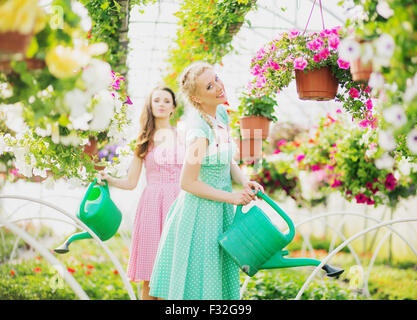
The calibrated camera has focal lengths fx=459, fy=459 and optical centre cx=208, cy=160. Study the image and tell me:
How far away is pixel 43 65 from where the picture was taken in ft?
3.27

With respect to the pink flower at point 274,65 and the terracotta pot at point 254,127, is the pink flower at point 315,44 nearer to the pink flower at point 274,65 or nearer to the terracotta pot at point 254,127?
the pink flower at point 274,65

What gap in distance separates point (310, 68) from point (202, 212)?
0.78 metres

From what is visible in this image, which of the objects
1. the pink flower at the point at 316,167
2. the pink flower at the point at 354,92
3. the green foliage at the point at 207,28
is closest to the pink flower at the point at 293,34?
the pink flower at the point at 354,92

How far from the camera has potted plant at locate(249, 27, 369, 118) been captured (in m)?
1.95

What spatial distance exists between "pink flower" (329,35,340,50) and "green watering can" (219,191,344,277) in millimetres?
719

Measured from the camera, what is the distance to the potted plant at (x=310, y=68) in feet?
6.40

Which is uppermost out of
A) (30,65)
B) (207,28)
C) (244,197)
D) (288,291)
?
(207,28)

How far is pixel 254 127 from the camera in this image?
3281mm

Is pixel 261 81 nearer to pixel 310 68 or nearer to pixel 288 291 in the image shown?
pixel 310 68

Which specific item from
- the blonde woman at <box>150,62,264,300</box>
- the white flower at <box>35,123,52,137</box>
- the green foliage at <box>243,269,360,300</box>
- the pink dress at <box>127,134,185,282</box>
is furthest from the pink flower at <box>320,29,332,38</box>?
the green foliage at <box>243,269,360,300</box>

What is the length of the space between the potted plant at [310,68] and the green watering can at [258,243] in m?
0.65

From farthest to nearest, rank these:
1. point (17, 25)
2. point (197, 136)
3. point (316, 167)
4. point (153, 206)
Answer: point (316, 167) → point (153, 206) → point (197, 136) → point (17, 25)

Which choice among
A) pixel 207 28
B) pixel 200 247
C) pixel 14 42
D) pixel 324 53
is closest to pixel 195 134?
pixel 200 247
